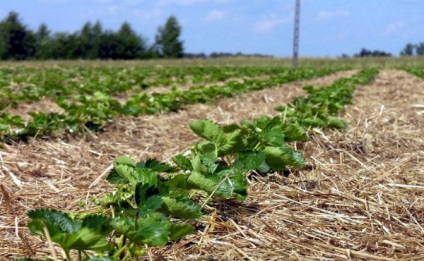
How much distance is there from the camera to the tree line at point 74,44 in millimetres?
52094

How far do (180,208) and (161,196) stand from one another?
74mm

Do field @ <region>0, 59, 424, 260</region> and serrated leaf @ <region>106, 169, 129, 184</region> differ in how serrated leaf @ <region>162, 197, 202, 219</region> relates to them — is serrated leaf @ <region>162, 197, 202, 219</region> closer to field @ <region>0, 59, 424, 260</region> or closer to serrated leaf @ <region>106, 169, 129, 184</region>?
field @ <region>0, 59, 424, 260</region>

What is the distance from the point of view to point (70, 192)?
2.82 metres

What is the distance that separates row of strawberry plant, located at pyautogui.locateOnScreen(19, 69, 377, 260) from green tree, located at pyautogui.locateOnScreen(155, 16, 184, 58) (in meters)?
57.8

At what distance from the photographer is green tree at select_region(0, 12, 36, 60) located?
5156cm

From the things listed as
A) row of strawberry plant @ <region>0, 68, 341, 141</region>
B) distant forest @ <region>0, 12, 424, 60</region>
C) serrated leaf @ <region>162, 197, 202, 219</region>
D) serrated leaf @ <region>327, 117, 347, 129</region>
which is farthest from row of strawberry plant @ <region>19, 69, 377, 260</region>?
distant forest @ <region>0, 12, 424, 60</region>

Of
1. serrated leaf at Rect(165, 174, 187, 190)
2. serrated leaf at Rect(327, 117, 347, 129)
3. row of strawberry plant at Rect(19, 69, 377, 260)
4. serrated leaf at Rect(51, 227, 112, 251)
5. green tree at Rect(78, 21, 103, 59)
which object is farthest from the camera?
green tree at Rect(78, 21, 103, 59)

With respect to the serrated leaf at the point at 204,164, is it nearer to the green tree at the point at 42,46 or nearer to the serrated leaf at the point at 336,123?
the serrated leaf at the point at 336,123

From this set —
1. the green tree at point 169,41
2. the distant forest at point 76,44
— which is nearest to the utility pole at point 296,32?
the distant forest at point 76,44

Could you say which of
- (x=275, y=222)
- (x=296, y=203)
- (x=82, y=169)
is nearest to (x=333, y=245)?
(x=275, y=222)

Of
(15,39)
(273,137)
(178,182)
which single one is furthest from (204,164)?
(15,39)

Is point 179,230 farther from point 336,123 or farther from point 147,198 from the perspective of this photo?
point 336,123

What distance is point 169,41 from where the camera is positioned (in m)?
61.5

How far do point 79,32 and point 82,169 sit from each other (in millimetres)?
54377
